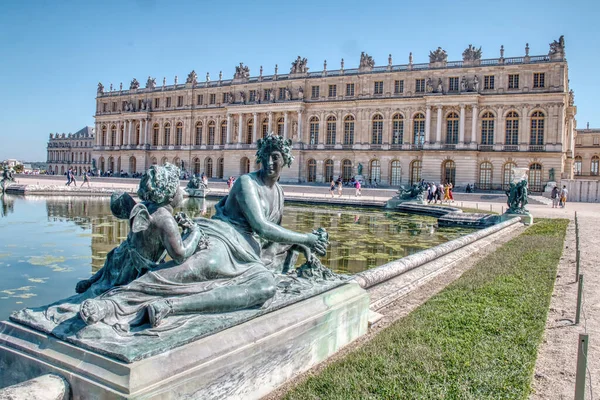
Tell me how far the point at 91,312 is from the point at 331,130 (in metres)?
50.8

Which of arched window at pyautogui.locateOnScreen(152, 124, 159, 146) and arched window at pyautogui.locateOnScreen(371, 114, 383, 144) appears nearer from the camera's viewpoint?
arched window at pyautogui.locateOnScreen(371, 114, 383, 144)

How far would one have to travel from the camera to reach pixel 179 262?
3.28m

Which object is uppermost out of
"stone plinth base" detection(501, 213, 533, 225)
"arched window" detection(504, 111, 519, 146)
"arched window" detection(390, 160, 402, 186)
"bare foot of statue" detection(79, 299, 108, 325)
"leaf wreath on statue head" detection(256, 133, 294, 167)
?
"arched window" detection(504, 111, 519, 146)

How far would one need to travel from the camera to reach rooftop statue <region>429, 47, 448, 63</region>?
46344mm

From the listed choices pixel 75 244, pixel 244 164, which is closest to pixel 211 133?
pixel 244 164

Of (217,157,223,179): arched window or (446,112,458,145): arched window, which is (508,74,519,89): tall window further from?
(217,157,223,179): arched window

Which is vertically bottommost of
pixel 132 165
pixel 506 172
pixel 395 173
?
pixel 395 173

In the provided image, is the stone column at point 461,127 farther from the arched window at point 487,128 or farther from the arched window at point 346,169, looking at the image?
the arched window at point 346,169

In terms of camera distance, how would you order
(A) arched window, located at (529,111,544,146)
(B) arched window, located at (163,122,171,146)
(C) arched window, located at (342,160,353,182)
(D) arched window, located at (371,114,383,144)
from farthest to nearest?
(B) arched window, located at (163,122,171,146)
(C) arched window, located at (342,160,353,182)
(D) arched window, located at (371,114,383,144)
(A) arched window, located at (529,111,544,146)

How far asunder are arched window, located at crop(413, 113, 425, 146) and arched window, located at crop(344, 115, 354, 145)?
22.7 ft

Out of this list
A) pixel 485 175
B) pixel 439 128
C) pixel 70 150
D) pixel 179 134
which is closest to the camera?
pixel 485 175

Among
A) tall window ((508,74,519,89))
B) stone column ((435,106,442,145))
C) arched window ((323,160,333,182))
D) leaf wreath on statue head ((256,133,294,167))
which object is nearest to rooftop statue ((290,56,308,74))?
arched window ((323,160,333,182))

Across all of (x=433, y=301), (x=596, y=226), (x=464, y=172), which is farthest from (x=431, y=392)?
(x=464, y=172)

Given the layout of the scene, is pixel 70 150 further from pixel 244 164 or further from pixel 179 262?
pixel 179 262
